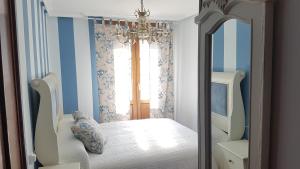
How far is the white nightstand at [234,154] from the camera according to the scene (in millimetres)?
919

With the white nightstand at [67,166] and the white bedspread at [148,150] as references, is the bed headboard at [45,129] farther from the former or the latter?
the white bedspread at [148,150]

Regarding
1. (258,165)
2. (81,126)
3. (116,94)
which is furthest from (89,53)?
(258,165)

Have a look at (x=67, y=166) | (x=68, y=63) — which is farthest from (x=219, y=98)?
(x=68, y=63)

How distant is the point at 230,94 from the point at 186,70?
340cm

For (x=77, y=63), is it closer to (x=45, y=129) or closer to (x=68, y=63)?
(x=68, y=63)

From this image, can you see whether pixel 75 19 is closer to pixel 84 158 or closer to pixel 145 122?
pixel 145 122

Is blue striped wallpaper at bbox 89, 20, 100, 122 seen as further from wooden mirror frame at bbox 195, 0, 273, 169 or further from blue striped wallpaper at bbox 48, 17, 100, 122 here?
wooden mirror frame at bbox 195, 0, 273, 169

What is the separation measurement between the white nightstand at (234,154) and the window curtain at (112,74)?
11.1 feet

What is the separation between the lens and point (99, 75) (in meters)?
4.28

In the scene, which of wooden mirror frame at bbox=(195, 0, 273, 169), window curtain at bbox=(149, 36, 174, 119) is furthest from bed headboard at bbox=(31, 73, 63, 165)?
window curtain at bbox=(149, 36, 174, 119)

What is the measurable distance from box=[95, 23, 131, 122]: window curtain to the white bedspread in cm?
104

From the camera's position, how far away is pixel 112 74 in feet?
14.3

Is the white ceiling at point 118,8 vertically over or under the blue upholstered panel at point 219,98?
over

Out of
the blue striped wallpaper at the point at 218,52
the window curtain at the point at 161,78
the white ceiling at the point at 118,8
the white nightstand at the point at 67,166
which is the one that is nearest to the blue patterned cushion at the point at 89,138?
the white nightstand at the point at 67,166
